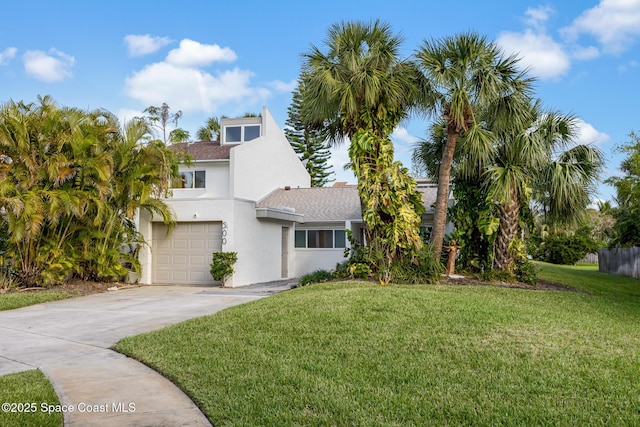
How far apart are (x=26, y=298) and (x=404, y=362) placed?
10366mm

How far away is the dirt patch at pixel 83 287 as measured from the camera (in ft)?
43.9

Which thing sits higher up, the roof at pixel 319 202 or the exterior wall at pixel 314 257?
the roof at pixel 319 202

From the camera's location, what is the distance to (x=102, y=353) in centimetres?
674

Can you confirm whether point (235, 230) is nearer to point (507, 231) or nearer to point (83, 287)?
point (83, 287)

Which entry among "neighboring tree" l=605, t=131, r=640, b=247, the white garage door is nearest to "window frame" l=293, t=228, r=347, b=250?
the white garage door

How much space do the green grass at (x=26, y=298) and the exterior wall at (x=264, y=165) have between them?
9845 millimetres

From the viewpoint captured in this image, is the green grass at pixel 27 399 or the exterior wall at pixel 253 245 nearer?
the green grass at pixel 27 399

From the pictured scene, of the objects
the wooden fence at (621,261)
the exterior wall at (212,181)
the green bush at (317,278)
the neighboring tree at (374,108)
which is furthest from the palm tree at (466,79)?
the wooden fence at (621,261)

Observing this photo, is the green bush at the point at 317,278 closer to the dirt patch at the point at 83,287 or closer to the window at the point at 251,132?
the dirt patch at the point at 83,287

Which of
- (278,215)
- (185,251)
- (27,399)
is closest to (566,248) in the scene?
(278,215)

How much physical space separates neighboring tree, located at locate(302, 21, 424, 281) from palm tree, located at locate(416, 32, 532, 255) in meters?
0.63

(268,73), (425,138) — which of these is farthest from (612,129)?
(268,73)

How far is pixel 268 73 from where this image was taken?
1652cm

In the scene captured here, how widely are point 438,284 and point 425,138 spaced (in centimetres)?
536
